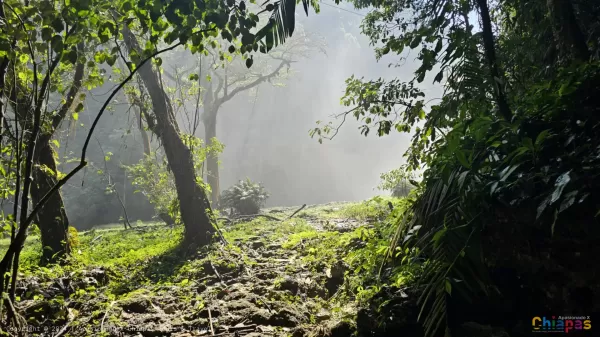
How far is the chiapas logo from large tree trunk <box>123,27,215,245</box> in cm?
479

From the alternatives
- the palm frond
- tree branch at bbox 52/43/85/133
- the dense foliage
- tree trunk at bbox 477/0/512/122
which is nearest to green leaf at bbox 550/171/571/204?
the dense foliage

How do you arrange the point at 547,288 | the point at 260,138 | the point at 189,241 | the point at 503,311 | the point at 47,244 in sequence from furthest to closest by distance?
1. the point at 260,138
2. the point at 189,241
3. the point at 47,244
4. the point at 503,311
5. the point at 547,288

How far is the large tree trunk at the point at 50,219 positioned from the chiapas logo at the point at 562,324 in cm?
488

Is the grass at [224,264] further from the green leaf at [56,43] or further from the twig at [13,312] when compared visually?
the green leaf at [56,43]

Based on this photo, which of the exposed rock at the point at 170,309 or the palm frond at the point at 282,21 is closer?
the palm frond at the point at 282,21

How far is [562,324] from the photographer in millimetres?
1364

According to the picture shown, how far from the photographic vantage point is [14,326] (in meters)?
2.33

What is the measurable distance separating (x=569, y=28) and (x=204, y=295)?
11.5ft

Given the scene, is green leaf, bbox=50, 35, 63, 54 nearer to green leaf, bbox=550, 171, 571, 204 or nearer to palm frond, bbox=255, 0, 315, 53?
palm frond, bbox=255, 0, 315, 53

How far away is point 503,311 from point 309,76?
146 feet

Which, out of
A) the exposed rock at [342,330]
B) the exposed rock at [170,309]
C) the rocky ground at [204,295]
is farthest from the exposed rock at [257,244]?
the exposed rock at [342,330]

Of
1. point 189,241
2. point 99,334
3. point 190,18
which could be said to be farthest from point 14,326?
point 189,241

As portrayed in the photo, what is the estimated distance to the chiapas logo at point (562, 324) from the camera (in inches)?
52.1

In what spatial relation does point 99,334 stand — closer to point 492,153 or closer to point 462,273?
point 462,273
